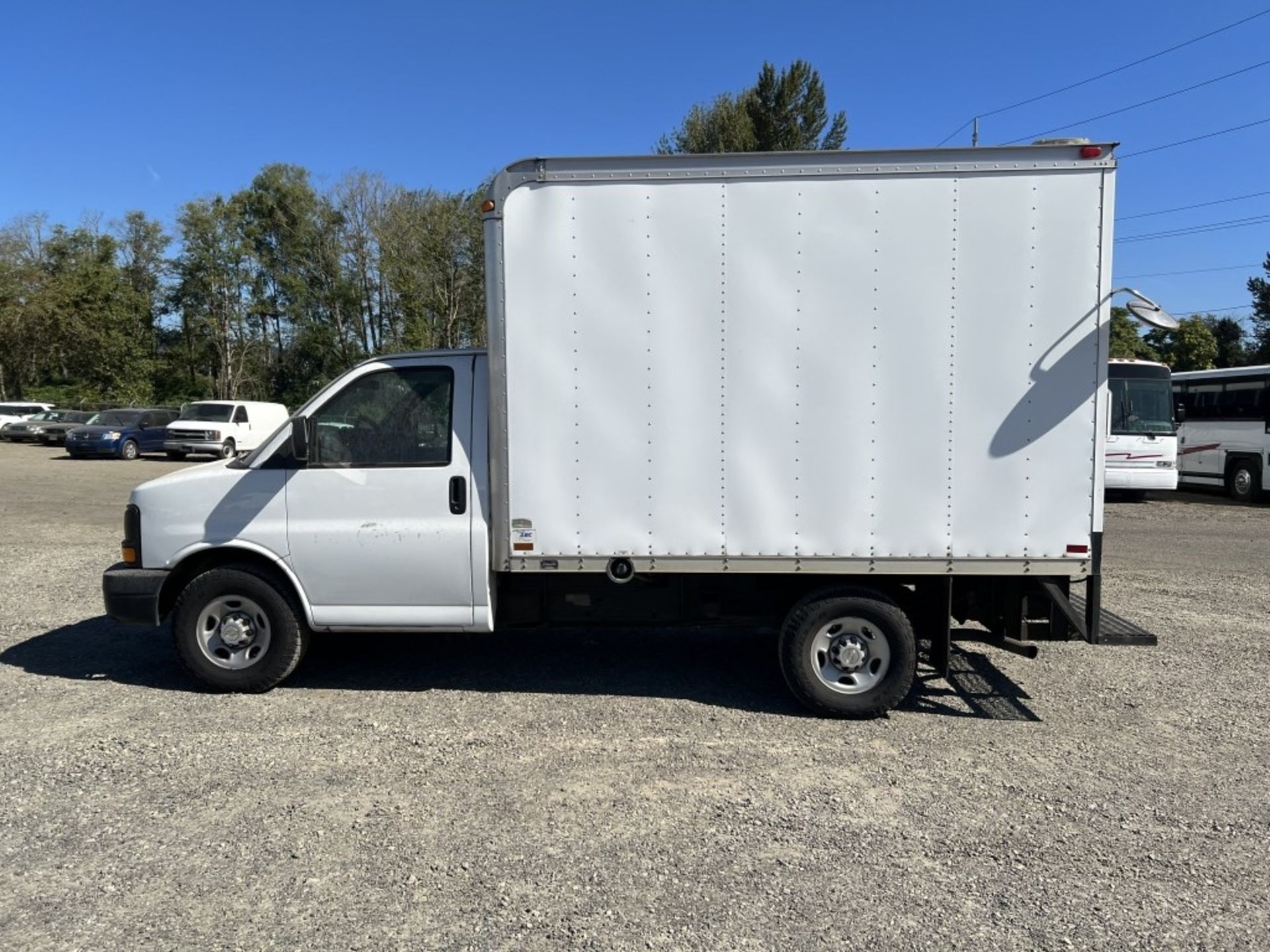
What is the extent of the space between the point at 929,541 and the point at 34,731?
17.1 feet

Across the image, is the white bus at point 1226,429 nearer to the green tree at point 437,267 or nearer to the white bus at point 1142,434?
the white bus at point 1142,434

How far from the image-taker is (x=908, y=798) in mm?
4102

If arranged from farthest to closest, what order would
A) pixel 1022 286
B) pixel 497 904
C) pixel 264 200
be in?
pixel 264 200, pixel 1022 286, pixel 497 904

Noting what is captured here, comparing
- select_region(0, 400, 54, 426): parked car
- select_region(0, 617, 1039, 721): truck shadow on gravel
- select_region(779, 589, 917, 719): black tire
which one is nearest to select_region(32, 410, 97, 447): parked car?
select_region(0, 400, 54, 426): parked car

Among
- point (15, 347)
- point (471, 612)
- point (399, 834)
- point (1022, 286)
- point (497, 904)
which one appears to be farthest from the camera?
point (15, 347)

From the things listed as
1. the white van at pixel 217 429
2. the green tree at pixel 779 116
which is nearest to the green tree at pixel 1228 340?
the green tree at pixel 779 116

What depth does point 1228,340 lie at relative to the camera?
194 ft

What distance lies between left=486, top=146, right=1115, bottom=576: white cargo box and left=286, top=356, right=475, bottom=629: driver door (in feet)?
1.60

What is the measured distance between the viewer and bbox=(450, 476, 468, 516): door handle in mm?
5113

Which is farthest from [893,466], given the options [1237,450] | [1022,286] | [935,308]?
[1237,450]

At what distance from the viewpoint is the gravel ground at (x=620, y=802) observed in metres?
3.13

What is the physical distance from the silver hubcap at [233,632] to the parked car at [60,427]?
108ft

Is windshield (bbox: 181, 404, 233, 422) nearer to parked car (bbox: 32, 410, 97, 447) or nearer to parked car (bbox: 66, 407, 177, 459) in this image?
parked car (bbox: 66, 407, 177, 459)

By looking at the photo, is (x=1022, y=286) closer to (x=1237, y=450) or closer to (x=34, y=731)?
(x=34, y=731)
